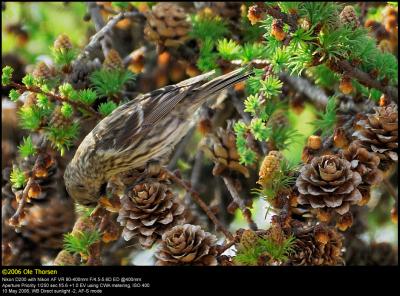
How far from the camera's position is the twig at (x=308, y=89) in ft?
7.72

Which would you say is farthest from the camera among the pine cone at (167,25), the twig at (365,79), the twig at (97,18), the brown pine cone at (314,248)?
the twig at (97,18)

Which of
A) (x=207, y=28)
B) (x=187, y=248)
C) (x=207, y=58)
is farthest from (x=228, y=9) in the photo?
(x=187, y=248)

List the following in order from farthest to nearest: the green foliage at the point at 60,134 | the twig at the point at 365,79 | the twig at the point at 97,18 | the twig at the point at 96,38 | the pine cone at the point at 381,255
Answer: the pine cone at the point at 381,255
the twig at the point at 97,18
the twig at the point at 96,38
the green foliage at the point at 60,134
the twig at the point at 365,79

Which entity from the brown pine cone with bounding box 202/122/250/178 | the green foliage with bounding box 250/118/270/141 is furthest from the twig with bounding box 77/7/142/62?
the green foliage with bounding box 250/118/270/141

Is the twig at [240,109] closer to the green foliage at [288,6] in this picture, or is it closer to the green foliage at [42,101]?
the green foliage at [288,6]

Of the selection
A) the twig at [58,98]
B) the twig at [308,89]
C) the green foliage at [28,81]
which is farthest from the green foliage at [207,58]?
the green foliage at [28,81]

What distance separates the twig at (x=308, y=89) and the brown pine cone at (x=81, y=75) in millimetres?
680

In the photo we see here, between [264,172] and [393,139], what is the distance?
39 centimetres

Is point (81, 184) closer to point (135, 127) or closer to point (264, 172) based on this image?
point (135, 127)

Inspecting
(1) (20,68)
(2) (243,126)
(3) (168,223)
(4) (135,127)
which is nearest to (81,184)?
(4) (135,127)

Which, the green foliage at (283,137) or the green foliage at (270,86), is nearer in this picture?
the green foliage at (270,86)

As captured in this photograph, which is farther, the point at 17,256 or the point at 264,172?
the point at 17,256

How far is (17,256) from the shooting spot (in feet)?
7.84
